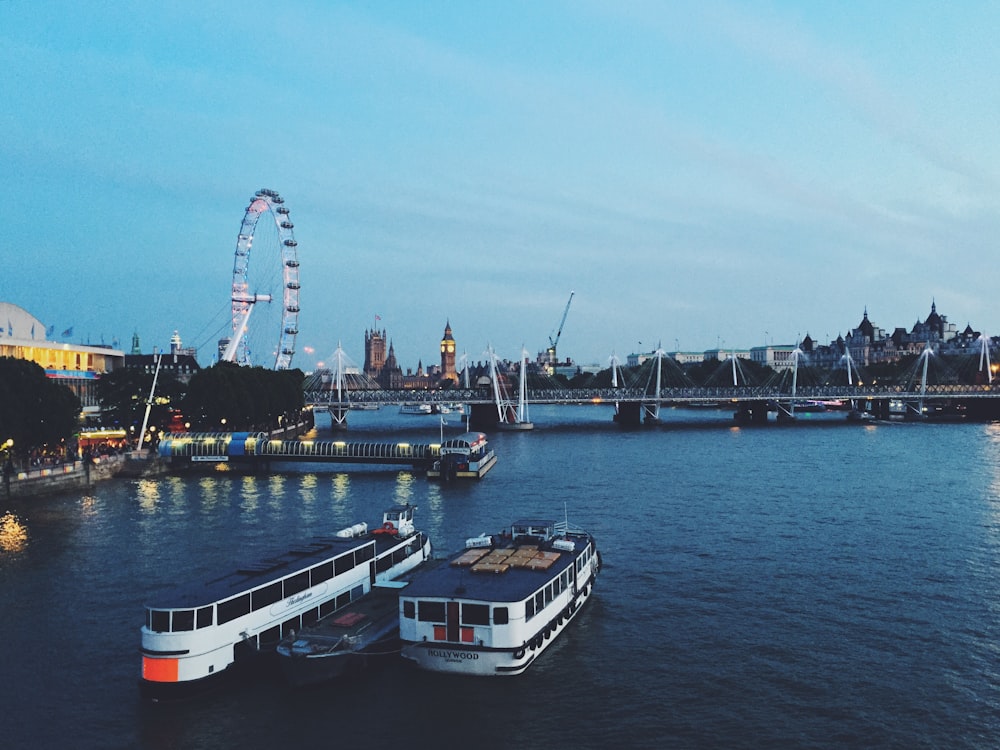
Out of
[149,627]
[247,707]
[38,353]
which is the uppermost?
[38,353]

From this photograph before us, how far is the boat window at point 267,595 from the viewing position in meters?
28.2

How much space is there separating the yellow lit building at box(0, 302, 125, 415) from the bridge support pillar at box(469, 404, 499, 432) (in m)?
63.5

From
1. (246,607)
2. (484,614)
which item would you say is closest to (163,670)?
(246,607)

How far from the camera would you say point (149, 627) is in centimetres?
2617

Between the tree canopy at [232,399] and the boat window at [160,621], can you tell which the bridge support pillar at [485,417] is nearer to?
the tree canopy at [232,399]

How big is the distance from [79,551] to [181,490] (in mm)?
25549

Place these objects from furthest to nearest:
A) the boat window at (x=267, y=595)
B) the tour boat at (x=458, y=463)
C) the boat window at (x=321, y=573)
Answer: the tour boat at (x=458, y=463), the boat window at (x=321, y=573), the boat window at (x=267, y=595)

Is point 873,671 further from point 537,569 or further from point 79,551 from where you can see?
point 79,551

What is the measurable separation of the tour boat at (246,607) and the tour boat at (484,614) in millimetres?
4040

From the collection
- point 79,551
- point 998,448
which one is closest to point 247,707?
point 79,551

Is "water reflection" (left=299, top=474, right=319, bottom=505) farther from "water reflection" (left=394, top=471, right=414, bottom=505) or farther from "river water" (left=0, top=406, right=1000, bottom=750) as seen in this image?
"water reflection" (left=394, top=471, right=414, bottom=505)

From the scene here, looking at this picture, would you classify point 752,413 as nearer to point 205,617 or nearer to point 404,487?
point 404,487

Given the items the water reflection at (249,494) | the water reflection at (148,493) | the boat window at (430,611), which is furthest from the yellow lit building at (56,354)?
the boat window at (430,611)

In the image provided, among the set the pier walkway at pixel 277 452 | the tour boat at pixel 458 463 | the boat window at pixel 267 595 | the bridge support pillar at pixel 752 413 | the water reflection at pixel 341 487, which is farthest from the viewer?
the bridge support pillar at pixel 752 413
